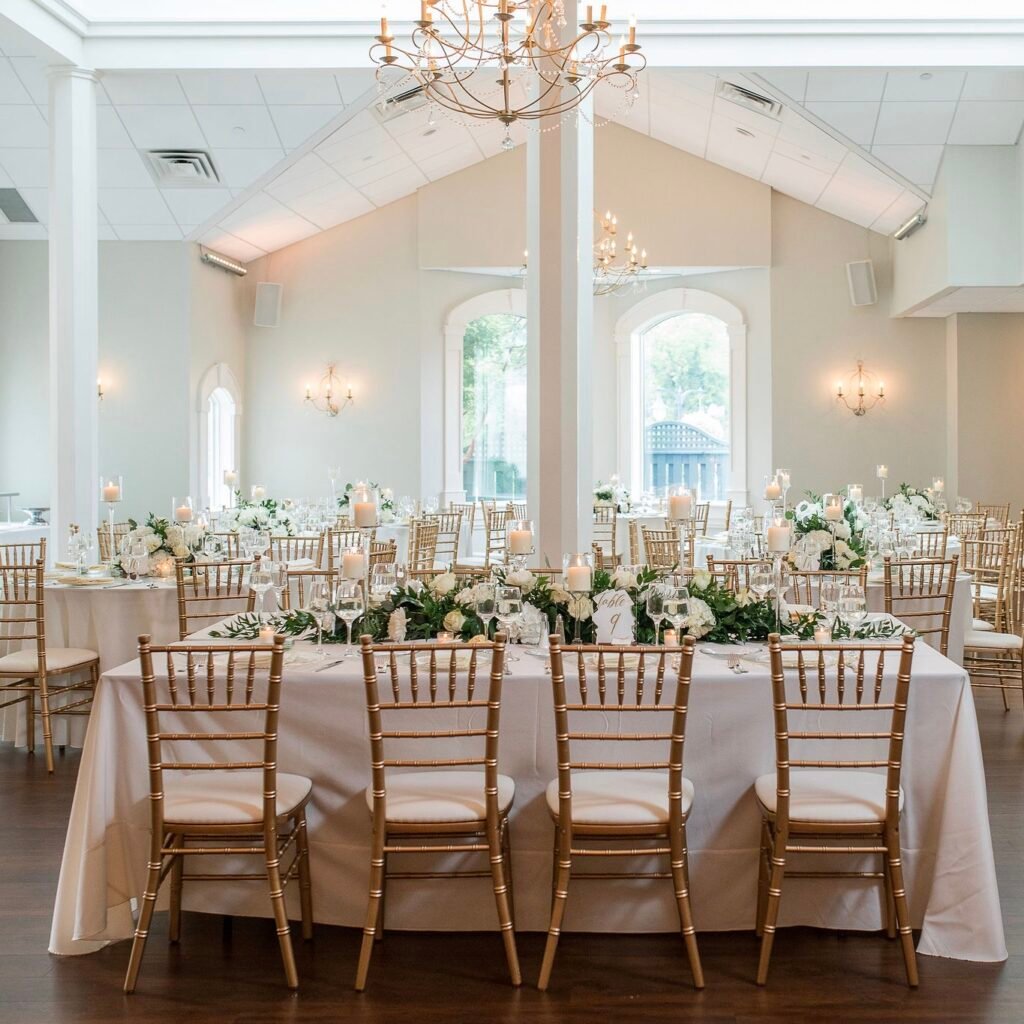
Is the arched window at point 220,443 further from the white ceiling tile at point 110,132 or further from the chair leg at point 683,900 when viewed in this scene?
the chair leg at point 683,900

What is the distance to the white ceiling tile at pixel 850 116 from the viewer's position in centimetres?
945

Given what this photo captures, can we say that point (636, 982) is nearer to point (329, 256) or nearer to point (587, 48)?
point (587, 48)

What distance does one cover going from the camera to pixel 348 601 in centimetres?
391

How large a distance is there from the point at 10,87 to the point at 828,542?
24.2 ft

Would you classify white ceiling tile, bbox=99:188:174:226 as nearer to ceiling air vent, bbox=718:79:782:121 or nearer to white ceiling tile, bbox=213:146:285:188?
white ceiling tile, bbox=213:146:285:188

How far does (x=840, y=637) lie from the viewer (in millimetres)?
4102

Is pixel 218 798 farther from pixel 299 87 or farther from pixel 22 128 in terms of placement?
pixel 22 128

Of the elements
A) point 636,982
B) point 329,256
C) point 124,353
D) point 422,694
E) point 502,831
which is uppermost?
point 329,256

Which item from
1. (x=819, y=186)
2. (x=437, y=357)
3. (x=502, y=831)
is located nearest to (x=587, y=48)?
(x=819, y=186)

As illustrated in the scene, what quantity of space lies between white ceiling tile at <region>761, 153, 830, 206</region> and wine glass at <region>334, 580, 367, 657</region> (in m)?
9.31

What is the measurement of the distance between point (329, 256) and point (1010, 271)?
7.83 meters

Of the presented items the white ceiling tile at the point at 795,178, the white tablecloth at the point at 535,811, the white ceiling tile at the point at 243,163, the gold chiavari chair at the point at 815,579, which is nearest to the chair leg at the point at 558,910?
the white tablecloth at the point at 535,811

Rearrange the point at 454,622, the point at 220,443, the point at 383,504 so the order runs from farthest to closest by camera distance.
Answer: the point at 220,443, the point at 383,504, the point at 454,622

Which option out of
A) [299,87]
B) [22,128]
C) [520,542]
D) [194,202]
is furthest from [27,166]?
[520,542]
